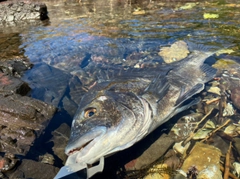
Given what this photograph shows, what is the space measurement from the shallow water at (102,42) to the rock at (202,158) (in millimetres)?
2322

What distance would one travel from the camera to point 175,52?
6.55m

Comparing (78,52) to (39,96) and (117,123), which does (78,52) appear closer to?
(39,96)

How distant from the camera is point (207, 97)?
181 inches

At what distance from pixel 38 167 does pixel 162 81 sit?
2.52m

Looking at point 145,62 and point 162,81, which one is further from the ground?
point 162,81

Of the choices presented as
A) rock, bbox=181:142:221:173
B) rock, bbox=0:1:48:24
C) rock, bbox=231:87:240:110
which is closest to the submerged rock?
rock, bbox=181:142:221:173

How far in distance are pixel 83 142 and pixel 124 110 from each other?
2.53 ft

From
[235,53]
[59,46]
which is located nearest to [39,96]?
[59,46]

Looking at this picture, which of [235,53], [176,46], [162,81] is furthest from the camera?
[176,46]

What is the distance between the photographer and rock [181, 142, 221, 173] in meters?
3.03

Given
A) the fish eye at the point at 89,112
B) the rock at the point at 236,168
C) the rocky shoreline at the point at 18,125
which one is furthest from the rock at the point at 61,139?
the rock at the point at 236,168

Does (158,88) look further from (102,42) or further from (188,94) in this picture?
(102,42)

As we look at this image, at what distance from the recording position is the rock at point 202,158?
9.94 feet

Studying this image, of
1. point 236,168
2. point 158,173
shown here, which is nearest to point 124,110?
point 158,173
